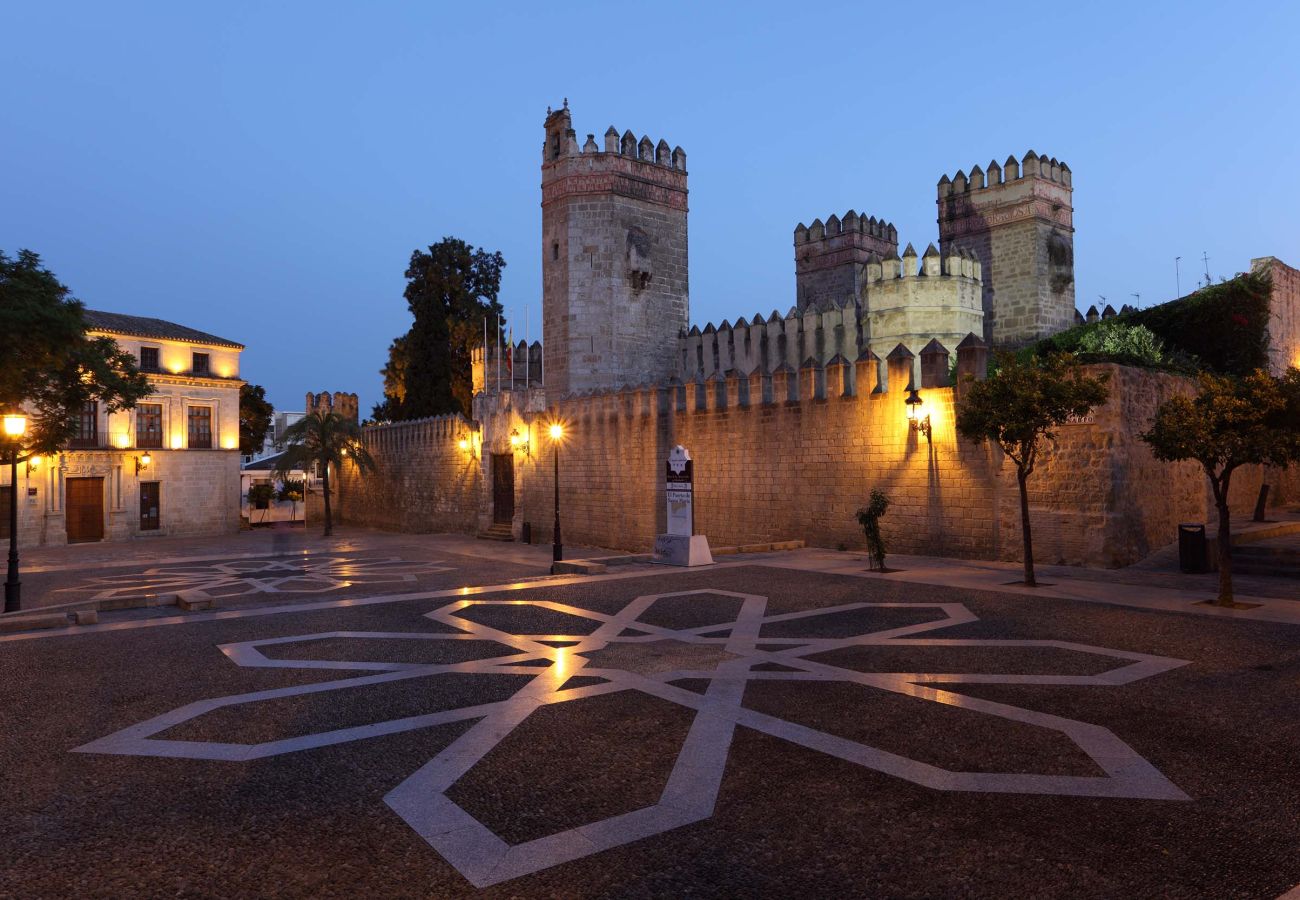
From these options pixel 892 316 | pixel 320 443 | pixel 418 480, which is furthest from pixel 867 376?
pixel 320 443

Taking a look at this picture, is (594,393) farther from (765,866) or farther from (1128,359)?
Answer: (765,866)

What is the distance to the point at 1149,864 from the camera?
12.8ft

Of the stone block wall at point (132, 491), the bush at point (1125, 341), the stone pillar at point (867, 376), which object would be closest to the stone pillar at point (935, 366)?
the stone pillar at point (867, 376)

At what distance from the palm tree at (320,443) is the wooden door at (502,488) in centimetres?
778

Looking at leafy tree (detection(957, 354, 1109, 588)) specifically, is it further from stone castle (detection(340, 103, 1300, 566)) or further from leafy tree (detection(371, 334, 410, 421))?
leafy tree (detection(371, 334, 410, 421))

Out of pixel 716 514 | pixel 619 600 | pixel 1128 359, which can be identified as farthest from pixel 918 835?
pixel 716 514

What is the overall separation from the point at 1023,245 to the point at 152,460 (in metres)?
38.1

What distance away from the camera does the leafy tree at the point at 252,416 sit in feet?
164

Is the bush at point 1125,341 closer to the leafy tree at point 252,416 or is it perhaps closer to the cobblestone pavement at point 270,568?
the cobblestone pavement at point 270,568

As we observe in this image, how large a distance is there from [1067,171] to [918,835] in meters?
38.8

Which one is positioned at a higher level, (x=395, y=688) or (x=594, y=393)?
(x=594, y=393)

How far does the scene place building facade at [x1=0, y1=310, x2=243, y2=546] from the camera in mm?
31828

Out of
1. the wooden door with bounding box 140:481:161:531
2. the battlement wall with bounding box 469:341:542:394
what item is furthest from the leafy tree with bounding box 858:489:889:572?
the wooden door with bounding box 140:481:161:531

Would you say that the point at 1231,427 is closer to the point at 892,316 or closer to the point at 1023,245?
the point at 892,316
